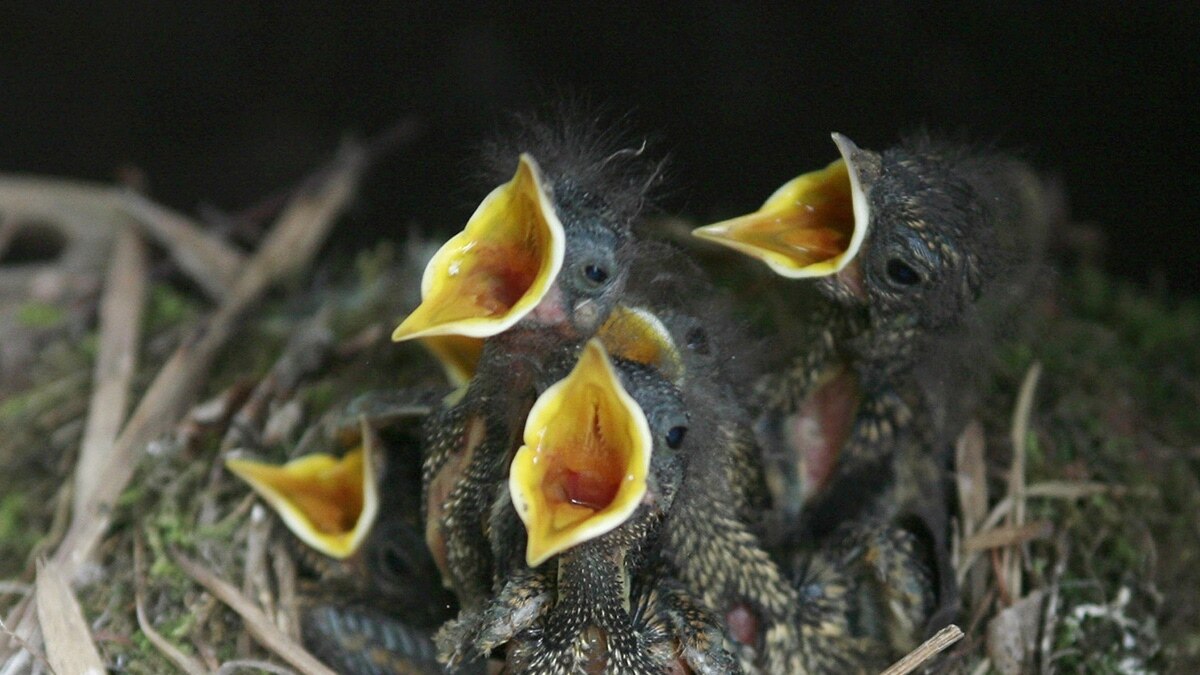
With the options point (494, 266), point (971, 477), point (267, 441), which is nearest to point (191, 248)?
point (267, 441)

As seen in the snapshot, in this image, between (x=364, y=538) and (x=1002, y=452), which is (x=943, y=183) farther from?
(x=364, y=538)

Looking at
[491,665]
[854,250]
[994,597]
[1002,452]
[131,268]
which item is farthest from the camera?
[131,268]

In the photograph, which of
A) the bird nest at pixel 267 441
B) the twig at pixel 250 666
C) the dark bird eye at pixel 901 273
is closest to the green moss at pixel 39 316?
the bird nest at pixel 267 441

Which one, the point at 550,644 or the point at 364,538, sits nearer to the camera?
the point at 550,644

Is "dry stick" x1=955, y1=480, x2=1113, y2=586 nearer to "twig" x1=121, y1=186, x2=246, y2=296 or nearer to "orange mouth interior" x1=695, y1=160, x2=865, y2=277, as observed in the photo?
"orange mouth interior" x1=695, y1=160, x2=865, y2=277

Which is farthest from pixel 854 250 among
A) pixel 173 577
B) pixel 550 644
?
pixel 173 577

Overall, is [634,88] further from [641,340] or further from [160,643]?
[160,643]

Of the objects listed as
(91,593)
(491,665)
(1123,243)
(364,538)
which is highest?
(91,593)
